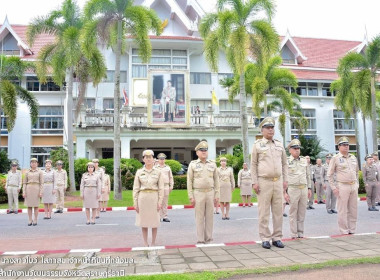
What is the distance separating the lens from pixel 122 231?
28.0 feet

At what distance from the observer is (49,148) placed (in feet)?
96.5

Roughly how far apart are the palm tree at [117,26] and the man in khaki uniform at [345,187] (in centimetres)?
1066

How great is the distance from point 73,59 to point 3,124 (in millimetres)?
15253

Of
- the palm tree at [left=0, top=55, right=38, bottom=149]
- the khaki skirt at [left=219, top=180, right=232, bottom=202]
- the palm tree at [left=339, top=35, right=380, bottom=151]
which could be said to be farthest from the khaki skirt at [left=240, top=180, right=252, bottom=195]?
A: the palm tree at [left=0, top=55, right=38, bottom=149]

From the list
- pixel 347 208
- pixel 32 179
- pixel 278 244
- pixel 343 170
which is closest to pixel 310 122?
pixel 343 170

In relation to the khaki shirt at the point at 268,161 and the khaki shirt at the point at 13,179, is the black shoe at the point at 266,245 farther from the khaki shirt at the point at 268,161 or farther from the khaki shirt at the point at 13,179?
the khaki shirt at the point at 13,179

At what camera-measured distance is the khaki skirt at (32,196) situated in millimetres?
9930

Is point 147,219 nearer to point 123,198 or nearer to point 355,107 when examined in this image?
point 123,198

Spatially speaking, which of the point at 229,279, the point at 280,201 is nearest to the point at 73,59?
the point at 280,201

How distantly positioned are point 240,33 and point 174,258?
14.0m

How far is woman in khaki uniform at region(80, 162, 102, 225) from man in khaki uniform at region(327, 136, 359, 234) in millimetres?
6299

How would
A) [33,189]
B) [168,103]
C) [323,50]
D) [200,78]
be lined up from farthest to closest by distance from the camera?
[323,50] < [200,78] < [168,103] < [33,189]

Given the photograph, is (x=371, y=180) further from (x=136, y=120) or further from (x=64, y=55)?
(x=64, y=55)

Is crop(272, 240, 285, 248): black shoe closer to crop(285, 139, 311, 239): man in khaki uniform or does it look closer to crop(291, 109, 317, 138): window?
crop(285, 139, 311, 239): man in khaki uniform
